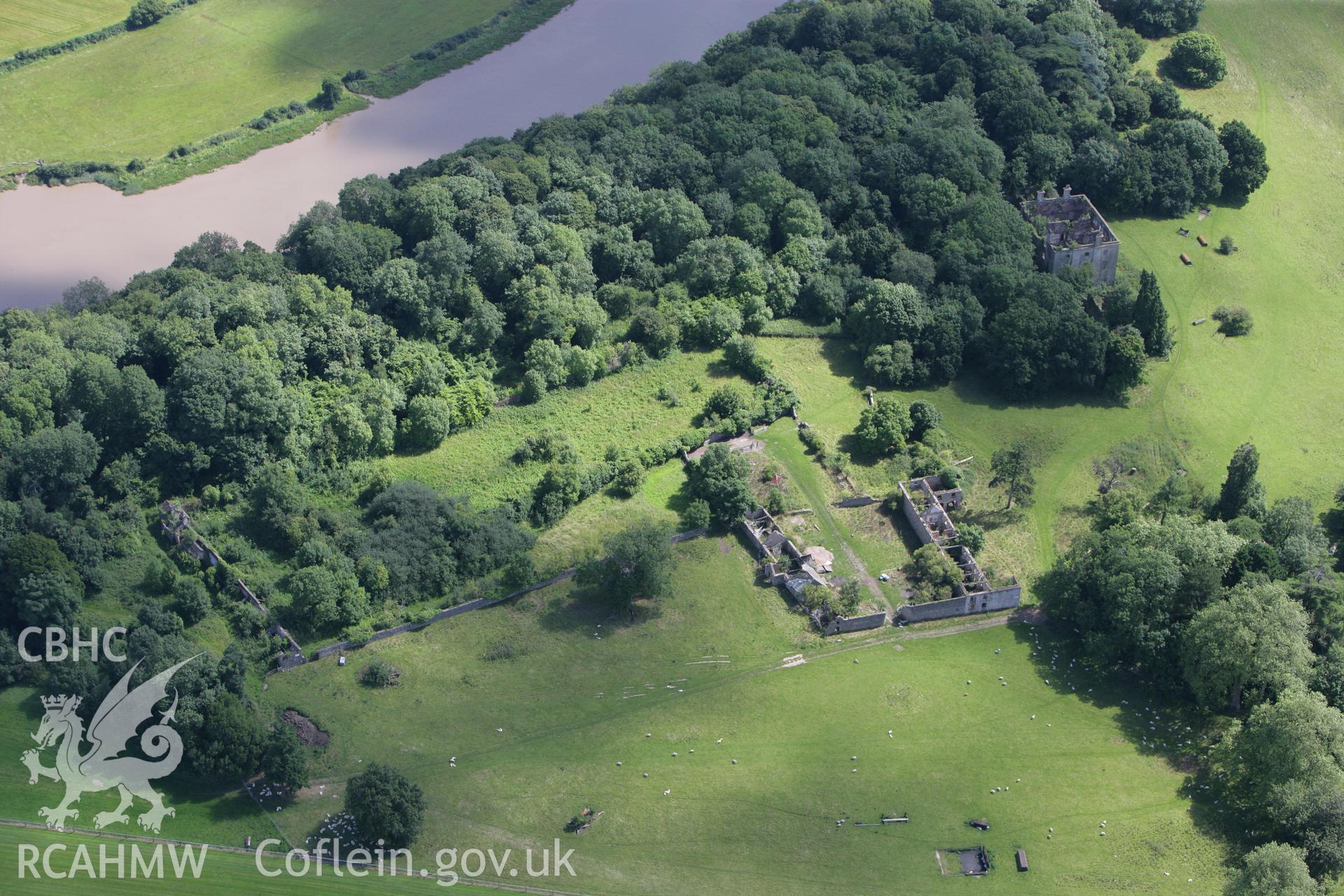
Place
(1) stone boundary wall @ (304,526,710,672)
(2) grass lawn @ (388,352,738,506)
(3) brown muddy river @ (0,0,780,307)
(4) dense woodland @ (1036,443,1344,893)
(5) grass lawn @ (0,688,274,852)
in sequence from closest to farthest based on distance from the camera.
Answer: (4) dense woodland @ (1036,443,1344,893) → (5) grass lawn @ (0,688,274,852) → (1) stone boundary wall @ (304,526,710,672) → (2) grass lawn @ (388,352,738,506) → (3) brown muddy river @ (0,0,780,307)

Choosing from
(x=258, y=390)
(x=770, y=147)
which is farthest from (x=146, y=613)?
(x=770, y=147)

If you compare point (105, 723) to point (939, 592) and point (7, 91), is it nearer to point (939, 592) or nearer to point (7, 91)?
point (939, 592)

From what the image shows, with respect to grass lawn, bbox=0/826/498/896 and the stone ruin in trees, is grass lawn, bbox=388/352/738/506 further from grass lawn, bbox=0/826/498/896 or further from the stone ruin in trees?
grass lawn, bbox=0/826/498/896

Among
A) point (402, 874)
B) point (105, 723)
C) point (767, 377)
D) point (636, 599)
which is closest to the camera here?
point (402, 874)

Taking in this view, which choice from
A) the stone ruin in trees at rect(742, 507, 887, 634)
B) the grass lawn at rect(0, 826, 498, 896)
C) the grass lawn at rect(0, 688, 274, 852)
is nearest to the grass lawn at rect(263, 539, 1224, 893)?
the stone ruin in trees at rect(742, 507, 887, 634)

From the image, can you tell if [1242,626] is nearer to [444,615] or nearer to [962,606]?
[962,606]

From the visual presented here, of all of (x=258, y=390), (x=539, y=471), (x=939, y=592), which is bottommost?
(x=939, y=592)

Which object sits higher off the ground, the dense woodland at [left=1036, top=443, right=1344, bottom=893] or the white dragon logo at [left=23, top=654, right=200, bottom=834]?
the white dragon logo at [left=23, top=654, right=200, bottom=834]
